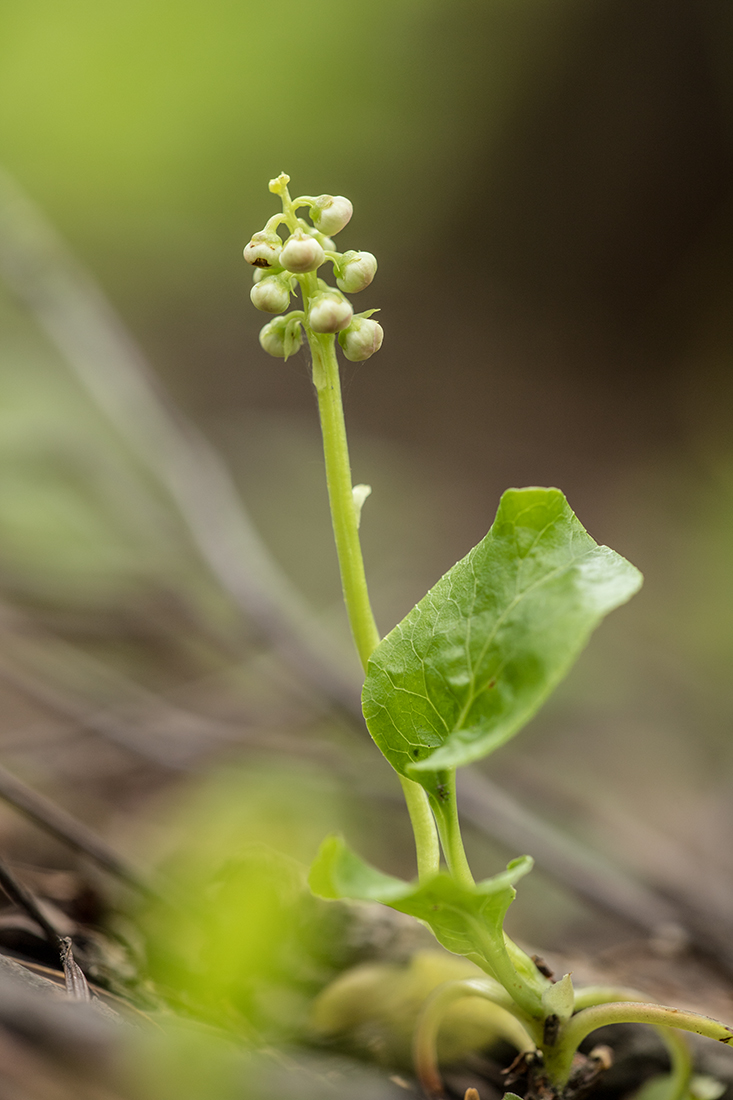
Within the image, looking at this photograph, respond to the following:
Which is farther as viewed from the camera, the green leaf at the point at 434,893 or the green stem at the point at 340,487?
the green stem at the point at 340,487

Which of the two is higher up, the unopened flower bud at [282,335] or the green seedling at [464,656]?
the unopened flower bud at [282,335]

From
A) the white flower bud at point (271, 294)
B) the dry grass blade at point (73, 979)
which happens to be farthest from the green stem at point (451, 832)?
the white flower bud at point (271, 294)

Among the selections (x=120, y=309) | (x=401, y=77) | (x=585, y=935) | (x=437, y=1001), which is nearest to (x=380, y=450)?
(x=120, y=309)

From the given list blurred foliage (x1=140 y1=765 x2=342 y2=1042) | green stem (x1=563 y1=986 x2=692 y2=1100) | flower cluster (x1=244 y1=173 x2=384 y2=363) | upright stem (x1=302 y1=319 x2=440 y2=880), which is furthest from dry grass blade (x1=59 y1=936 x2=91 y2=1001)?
flower cluster (x1=244 y1=173 x2=384 y2=363)

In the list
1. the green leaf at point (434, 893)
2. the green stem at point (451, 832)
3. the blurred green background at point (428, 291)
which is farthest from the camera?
the blurred green background at point (428, 291)

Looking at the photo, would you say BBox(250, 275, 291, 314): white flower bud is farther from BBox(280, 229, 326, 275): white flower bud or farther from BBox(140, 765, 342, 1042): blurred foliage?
BBox(140, 765, 342, 1042): blurred foliage

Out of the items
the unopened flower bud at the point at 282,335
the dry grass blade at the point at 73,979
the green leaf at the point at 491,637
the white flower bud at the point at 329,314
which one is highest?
the unopened flower bud at the point at 282,335

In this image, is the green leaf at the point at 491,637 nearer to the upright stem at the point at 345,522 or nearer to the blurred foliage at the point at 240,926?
the upright stem at the point at 345,522
